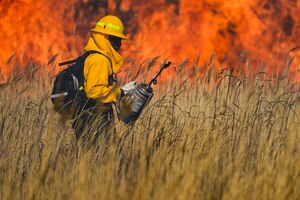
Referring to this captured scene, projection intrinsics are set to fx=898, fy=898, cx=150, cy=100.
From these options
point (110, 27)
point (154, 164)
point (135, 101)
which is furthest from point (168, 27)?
point (154, 164)

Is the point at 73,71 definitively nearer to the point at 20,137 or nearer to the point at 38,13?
the point at 20,137

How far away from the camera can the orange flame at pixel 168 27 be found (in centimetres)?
1122

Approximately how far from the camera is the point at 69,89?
6.72m

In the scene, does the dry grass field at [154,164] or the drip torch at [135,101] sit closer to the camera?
the dry grass field at [154,164]

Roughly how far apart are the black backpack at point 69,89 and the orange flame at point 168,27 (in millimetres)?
4341

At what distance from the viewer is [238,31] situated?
37.1 ft

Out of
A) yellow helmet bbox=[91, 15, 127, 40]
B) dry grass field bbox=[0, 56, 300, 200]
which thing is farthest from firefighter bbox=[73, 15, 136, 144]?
dry grass field bbox=[0, 56, 300, 200]

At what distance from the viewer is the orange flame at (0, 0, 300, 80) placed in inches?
442

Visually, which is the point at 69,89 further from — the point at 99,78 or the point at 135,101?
the point at 135,101

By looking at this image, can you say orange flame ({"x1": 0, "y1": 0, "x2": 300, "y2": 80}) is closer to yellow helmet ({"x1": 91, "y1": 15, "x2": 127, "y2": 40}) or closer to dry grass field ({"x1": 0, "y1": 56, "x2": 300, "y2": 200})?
yellow helmet ({"x1": 91, "y1": 15, "x2": 127, "y2": 40})

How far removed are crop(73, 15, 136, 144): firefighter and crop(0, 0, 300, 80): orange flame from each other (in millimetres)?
4167

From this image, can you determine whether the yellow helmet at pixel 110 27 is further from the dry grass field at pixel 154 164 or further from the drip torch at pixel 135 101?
the dry grass field at pixel 154 164

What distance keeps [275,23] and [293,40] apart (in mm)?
318

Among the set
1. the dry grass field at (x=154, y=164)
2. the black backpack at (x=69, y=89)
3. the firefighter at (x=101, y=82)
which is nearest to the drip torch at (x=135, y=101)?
the firefighter at (x=101, y=82)
